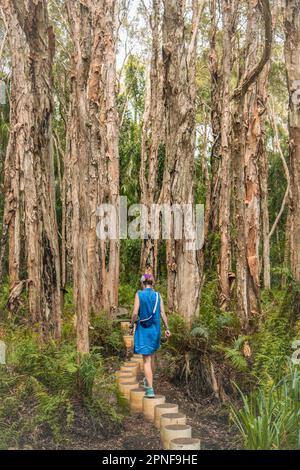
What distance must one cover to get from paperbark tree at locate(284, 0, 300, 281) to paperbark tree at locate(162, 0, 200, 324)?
4.53 feet

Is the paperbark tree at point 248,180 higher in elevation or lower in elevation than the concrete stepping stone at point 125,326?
higher

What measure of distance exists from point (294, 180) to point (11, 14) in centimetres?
746

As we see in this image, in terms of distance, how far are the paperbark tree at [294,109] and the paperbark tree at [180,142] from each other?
4.53ft

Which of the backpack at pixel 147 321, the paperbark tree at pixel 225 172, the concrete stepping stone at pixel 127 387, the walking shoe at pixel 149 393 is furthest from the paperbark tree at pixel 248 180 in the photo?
the paperbark tree at pixel 225 172

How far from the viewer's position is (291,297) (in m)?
7.34

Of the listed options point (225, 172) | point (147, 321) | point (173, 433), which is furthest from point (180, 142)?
point (225, 172)

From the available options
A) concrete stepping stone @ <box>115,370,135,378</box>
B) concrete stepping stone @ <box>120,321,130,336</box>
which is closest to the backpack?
concrete stepping stone @ <box>115,370,135,378</box>

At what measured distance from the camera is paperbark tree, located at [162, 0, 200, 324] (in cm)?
802

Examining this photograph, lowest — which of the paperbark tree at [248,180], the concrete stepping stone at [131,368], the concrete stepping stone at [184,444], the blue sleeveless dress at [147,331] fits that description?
the concrete stepping stone at [131,368]

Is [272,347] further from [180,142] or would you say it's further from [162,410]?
[180,142]

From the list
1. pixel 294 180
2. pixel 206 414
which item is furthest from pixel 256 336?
pixel 294 180

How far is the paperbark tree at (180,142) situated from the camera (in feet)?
26.3

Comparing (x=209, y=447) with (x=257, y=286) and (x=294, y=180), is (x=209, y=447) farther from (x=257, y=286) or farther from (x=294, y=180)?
(x=257, y=286)

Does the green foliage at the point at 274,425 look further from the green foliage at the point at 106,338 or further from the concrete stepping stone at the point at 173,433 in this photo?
the green foliage at the point at 106,338
